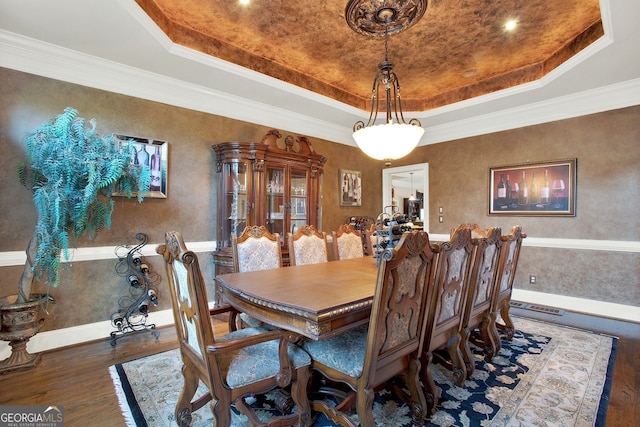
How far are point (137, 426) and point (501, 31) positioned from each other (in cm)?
444

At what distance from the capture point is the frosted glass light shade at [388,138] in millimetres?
2518

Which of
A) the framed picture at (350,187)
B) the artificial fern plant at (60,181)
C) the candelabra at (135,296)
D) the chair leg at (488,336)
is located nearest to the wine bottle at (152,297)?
the candelabra at (135,296)

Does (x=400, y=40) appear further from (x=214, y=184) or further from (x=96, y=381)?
(x=96, y=381)

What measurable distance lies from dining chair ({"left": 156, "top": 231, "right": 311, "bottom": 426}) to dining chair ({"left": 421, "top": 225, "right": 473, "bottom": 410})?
742 mm

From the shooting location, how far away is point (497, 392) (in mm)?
2016

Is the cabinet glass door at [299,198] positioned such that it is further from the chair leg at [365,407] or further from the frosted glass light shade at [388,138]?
the chair leg at [365,407]

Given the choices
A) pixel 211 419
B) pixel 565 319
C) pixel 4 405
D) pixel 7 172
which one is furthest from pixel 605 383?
pixel 7 172

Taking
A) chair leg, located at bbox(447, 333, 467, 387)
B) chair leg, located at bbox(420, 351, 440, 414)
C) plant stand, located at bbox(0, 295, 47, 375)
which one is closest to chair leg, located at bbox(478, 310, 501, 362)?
chair leg, located at bbox(447, 333, 467, 387)

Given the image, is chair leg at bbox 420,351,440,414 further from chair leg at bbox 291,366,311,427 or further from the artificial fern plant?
the artificial fern plant

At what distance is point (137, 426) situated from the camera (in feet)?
5.48

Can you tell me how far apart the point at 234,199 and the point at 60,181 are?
64.1 inches

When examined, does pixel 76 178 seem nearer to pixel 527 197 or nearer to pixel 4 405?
pixel 4 405

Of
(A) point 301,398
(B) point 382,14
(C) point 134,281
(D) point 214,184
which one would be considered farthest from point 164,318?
(B) point 382,14

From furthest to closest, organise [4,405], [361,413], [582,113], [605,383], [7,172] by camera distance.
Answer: [582,113], [7,172], [605,383], [4,405], [361,413]
